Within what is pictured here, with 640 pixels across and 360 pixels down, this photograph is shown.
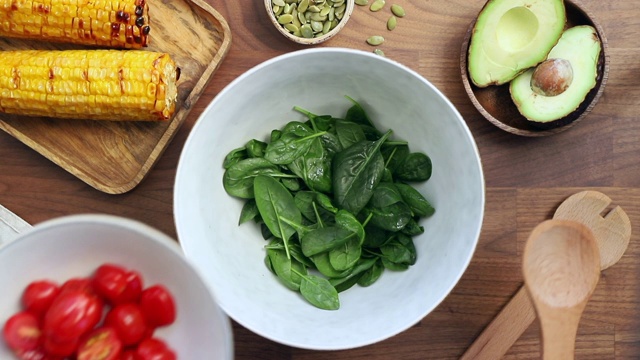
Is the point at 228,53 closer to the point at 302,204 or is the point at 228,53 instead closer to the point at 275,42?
the point at 275,42

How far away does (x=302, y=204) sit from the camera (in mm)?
860

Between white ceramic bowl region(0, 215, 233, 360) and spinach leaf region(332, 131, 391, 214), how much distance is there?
0.26m

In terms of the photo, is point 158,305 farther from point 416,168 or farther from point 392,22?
point 392,22

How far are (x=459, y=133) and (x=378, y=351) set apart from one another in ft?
1.26

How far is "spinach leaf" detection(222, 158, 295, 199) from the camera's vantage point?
0.83 metres

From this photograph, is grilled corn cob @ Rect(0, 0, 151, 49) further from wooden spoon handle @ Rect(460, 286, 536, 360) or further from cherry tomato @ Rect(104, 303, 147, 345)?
wooden spoon handle @ Rect(460, 286, 536, 360)

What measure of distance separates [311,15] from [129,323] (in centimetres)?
53

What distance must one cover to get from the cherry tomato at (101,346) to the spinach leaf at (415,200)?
41 centimetres

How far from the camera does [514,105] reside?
0.92 meters

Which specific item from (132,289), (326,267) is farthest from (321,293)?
(132,289)

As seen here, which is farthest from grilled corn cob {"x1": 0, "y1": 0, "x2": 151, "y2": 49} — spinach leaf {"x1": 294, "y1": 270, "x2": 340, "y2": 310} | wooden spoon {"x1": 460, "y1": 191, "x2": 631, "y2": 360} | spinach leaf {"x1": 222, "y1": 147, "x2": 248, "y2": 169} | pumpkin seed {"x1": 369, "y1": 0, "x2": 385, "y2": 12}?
wooden spoon {"x1": 460, "y1": 191, "x2": 631, "y2": 360}

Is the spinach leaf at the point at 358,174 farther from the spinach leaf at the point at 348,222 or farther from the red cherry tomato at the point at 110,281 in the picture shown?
the red cherry tomato at the point at 110,281

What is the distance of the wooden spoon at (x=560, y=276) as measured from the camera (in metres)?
0.83

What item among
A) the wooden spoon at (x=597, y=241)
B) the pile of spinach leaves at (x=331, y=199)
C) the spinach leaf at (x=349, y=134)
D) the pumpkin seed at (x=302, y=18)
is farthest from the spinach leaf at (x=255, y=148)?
the wooden spoon at (x=597, y=241)
